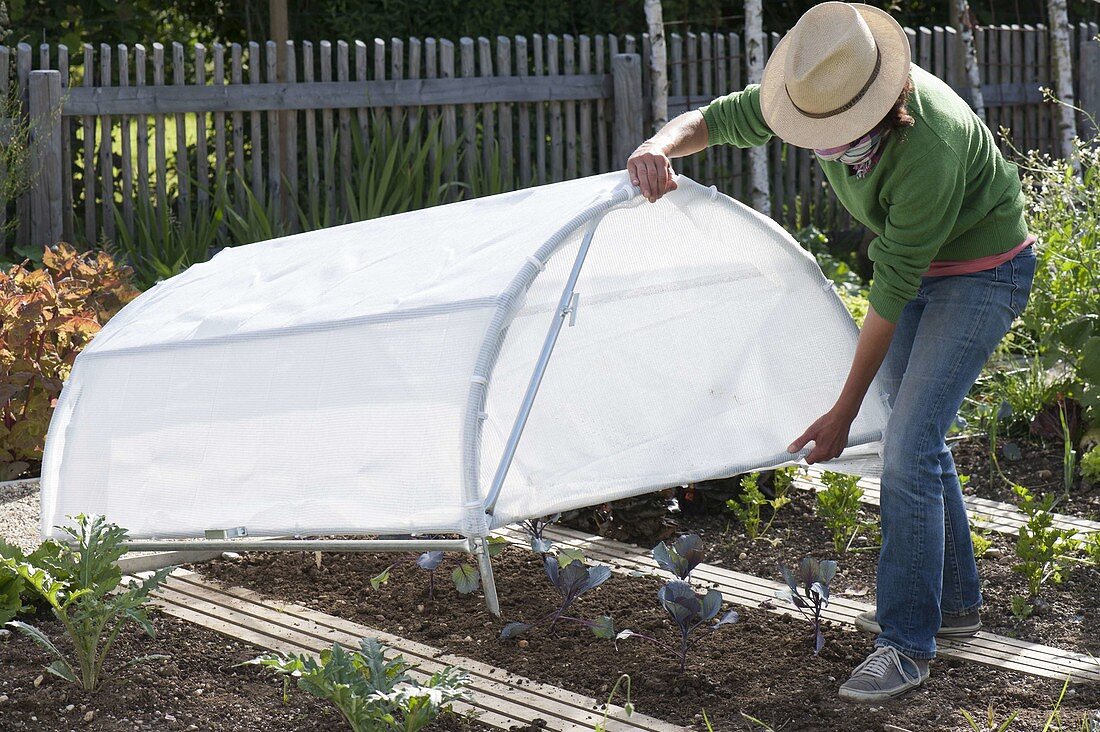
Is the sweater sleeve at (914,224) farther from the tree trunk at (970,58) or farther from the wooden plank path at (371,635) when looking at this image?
the tree trunk at (970,58)

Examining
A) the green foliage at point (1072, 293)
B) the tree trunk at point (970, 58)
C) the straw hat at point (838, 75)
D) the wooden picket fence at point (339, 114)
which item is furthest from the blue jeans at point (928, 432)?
the tree trunk at point (970, 58)

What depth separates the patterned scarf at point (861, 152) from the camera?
2473mm

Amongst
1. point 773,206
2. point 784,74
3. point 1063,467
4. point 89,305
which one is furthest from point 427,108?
point 784,74

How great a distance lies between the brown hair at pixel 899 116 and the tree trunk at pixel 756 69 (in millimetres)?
5756

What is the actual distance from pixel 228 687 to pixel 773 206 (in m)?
7.02

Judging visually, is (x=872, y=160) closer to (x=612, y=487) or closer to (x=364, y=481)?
(x=612, y=487)

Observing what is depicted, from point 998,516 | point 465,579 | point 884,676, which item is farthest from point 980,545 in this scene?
point 465,579

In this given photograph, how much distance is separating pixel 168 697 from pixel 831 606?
67.5 inches

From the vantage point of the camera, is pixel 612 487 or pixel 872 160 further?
pixel 612 487

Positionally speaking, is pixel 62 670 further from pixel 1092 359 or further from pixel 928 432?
pixel 1092 359

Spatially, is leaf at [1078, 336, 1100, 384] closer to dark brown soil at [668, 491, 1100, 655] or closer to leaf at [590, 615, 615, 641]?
dark brown soil at [668, 491, 1100, 655]

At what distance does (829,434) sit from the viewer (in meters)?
2.72

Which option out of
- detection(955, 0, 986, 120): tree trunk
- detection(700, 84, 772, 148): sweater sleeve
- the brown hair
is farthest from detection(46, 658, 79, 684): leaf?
detection(955, 0, 986, 120): tree trunk

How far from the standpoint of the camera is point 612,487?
9.98ft
